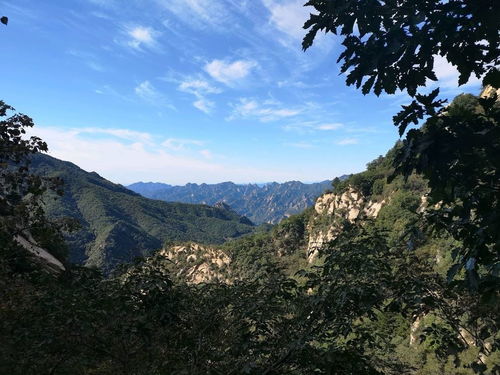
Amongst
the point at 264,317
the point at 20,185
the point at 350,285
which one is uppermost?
the point at 20,185

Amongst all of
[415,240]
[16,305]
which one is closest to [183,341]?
[16,305]

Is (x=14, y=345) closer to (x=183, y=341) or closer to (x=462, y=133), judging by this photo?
(x=183, y=341)

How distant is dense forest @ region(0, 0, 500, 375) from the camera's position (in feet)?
10.1

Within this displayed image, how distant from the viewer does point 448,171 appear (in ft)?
10.4

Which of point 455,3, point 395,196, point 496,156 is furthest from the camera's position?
point 395,196

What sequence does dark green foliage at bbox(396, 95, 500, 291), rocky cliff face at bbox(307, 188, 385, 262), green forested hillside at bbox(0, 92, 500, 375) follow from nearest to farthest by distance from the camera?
1. dark green foliage at bbox(396, 95, 500, 291)
2. green forested hillside at bbox(0, 92, 500, 375)
3. rocky cliff face at bbox(307, 188, 385, 262)

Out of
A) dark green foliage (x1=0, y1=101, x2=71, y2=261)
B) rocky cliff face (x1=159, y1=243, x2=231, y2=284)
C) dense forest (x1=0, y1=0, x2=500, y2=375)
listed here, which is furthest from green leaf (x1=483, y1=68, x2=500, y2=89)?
rocky cliff face (x1=159, y1=243, x2=231, y2=284)

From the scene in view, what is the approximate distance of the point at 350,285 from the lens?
4965mm

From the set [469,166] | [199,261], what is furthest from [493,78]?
[199,261]

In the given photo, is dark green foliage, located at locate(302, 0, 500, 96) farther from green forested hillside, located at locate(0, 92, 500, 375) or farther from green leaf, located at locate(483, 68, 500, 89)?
green forested hillside, located at locate(0, 92, 500, 375)

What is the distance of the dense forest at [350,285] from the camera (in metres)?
3.07

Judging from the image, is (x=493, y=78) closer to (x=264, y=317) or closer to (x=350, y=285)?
(x=350, y=285)

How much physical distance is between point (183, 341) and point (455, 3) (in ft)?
19.8

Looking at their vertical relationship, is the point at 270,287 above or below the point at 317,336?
above
